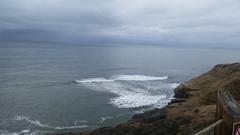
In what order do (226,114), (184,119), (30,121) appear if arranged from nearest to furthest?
(226,114) → (184,119) → (30,121)

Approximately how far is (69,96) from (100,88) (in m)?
7.80

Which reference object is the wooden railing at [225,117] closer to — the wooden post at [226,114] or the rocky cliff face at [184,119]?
the wooden post at [226,114]

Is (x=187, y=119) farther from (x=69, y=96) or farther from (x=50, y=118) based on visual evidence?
(x=69, y=96)

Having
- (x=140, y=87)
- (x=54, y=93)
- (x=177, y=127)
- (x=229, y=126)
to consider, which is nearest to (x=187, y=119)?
(x=177, y=127)

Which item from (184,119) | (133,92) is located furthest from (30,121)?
(133,92)

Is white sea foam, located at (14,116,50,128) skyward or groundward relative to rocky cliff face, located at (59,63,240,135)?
groundward

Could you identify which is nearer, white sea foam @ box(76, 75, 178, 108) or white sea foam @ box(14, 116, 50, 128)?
white sea foam @ box(14, 116, 50, 128)

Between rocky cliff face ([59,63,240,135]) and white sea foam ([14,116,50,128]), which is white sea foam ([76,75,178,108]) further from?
white sea foam ([14,116,50,128])

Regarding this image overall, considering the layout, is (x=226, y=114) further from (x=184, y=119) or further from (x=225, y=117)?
(x=184, y=119)

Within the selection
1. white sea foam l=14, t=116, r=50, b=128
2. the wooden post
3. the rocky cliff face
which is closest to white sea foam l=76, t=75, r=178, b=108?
the rocky cliff face

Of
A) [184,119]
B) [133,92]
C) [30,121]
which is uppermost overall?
[184,119]

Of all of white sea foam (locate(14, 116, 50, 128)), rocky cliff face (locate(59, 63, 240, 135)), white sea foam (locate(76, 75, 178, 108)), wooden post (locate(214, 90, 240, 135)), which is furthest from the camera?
white sea foam (locate(76, 75, 178, 108))

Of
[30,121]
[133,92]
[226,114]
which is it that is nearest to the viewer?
[226,114]

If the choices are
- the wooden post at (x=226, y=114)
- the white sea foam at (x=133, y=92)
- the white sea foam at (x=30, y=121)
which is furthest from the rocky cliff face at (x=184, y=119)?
the wooden post at (x=226, y=114)
